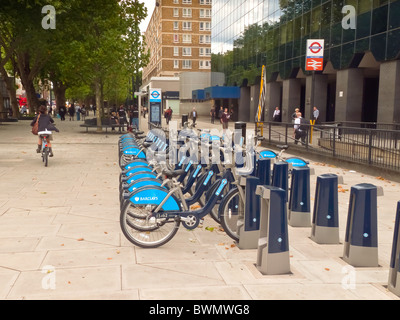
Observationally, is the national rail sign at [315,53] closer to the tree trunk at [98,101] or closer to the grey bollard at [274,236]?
the tree trunk at [98,101]

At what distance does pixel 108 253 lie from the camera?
5.17 metres

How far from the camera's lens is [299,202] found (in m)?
6.66

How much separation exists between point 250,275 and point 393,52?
19.7 m

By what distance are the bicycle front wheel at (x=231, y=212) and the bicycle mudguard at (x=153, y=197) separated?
0.61 m

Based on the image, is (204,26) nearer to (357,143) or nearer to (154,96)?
(154,96)

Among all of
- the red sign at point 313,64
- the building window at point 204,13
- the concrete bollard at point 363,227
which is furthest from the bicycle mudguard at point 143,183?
the building window at point 204,13

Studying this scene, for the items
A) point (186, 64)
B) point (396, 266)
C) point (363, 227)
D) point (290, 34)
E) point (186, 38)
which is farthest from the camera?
point (186, 64)

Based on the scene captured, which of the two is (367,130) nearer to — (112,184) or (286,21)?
(112,184)

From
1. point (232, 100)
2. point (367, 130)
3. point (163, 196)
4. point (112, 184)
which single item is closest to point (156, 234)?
point (163, 196)

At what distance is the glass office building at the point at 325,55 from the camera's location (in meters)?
21.8

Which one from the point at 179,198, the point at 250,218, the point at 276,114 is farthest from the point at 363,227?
the point at 276,114

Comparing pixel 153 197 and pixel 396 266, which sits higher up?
A: pixel 153 197

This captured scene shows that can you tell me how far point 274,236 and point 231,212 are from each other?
1187mm

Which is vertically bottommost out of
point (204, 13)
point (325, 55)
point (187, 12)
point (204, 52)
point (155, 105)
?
point (155, 105)
